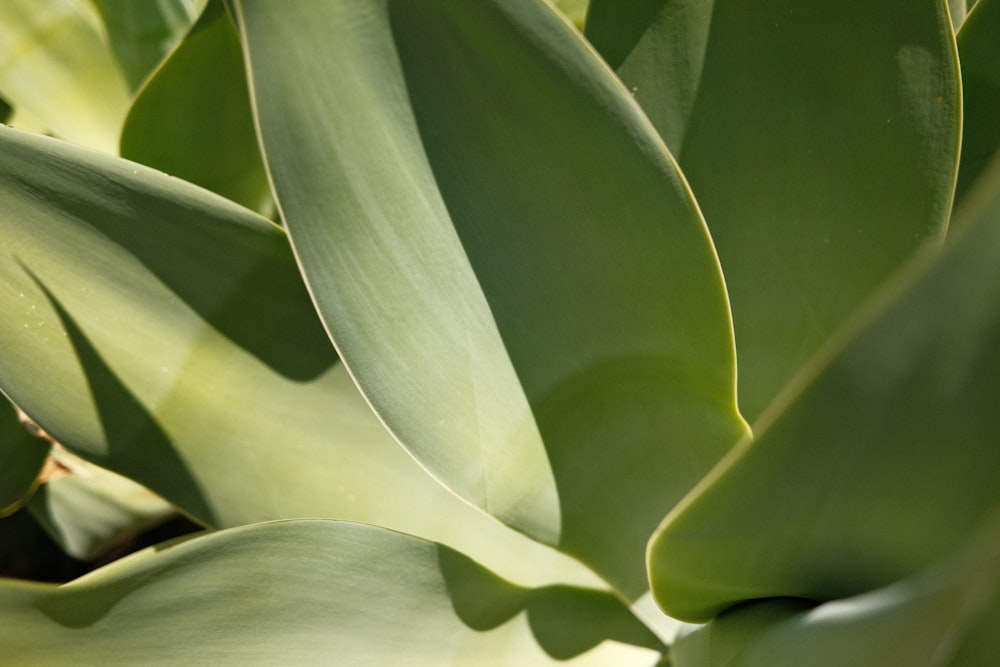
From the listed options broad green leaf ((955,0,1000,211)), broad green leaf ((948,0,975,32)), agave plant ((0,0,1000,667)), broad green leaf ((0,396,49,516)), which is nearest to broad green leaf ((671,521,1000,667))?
agave plant ((0,0,1000,667))

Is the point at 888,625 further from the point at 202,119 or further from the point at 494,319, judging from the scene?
the point at 202,119

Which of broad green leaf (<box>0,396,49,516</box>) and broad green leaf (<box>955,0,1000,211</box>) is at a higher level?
broad green leaf (<box>955,0,1000,211</box>)

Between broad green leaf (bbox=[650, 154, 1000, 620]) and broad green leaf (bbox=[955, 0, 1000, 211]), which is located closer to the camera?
broad green leaf (bbox=[650, 154, 1000, 620])

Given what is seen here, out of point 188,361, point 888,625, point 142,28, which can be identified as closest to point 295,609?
point 188,361

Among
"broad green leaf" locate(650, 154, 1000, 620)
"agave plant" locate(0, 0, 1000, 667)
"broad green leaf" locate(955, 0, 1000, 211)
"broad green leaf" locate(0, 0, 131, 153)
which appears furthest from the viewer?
"broad green leaf" locate(0, 0, 131, 153)

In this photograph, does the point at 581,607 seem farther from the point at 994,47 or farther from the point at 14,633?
the point at 994,47

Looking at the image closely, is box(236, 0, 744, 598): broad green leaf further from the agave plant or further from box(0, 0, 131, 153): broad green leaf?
box(0, 0, 131, 153): broad green leaf
